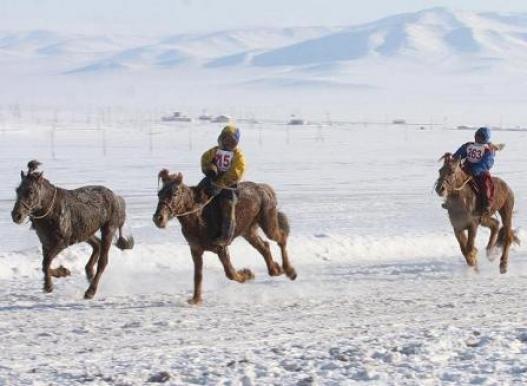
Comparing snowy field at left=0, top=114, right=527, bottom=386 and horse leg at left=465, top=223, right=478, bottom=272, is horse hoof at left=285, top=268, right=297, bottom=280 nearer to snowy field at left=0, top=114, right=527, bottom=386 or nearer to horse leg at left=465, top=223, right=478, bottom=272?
snowy field at left=0, top=114, right=527, bottom=386

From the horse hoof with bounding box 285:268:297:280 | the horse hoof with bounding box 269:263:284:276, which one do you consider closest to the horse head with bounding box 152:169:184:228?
the horse hoof with bounding box 269:263:284:276

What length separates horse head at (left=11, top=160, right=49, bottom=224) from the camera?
12.0 metres

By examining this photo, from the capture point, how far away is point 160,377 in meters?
7.77

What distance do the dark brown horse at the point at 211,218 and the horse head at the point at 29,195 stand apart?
1.41m

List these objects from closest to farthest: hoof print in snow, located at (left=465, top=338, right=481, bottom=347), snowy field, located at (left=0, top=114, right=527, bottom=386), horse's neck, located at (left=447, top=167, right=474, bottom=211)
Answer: snowy field, located at (left=0, top=114, right=527, bottom=386) < hoof print in snow, located at (left=465, top=338, right=481, bottom=347) < horse's neck, located at (left=447, top=167, right=474, bottom=211)

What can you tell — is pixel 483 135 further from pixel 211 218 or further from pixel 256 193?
pixel 211 218

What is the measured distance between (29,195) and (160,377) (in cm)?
492

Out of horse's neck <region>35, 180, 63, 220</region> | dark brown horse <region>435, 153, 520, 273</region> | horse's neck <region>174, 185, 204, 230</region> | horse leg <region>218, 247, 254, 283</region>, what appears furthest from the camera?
dark brown horse <region>435, 153, 520, 273</region>

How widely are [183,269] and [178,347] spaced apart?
7942mm

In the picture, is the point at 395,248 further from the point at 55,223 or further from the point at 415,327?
the point at 415,327

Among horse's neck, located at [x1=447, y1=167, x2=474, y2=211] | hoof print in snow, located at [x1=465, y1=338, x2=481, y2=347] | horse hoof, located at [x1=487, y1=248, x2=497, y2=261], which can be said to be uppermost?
horse's neck, located at [x1=447, y1=167, x2=474, y2=211]

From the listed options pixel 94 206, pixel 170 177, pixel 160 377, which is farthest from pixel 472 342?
pixel 94 206

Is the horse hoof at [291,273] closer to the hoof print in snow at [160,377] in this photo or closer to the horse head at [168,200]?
the horse head at [168,200]

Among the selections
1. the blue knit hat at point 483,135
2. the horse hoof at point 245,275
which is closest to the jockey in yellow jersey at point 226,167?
the horse hoof at point 245,275
